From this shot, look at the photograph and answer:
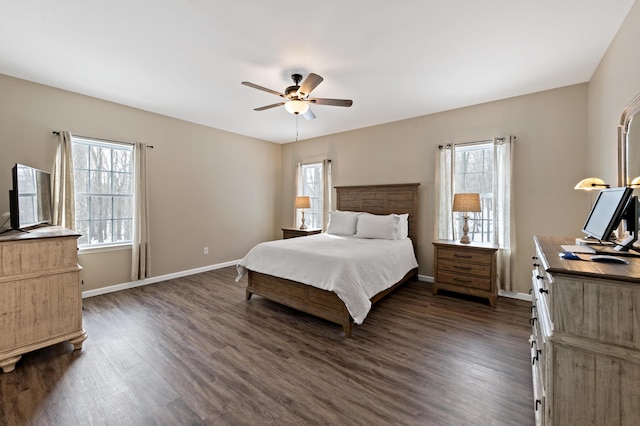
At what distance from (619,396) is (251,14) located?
3021 millimetres

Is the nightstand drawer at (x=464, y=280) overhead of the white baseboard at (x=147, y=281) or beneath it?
overhead

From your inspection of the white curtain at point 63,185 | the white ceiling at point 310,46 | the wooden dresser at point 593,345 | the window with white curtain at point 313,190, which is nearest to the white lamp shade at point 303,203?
the window with white curtain at point 313,190

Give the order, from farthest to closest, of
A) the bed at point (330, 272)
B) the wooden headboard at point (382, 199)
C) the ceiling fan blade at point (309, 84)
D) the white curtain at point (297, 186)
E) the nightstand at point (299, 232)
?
the white curtain at point (297, 186) < the nightstand at point (299, 232) < the wooden headboard at point (382, 199) < the bed at point (330, 272) < the ceiling fan blade at point (309, 84)

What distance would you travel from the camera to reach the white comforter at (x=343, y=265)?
2652mm

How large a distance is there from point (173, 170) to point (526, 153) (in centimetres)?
533

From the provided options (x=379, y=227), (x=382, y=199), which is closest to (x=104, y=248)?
(x=379, y=227)

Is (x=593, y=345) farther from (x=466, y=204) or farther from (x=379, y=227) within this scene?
(x=379, y=227)

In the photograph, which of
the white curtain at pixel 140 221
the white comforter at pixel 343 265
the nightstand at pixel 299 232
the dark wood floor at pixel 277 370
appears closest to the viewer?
the dark wood floor at pixel 277 370

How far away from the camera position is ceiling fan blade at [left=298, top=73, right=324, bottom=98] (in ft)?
8.26

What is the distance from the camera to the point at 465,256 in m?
3.56

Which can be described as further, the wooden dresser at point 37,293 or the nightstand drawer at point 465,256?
the nightstand drawer at point 465,256

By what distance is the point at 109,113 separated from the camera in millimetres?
3842

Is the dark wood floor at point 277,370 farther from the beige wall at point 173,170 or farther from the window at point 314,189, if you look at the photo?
the window at point 314,189

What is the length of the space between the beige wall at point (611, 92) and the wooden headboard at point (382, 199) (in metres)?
2.06
